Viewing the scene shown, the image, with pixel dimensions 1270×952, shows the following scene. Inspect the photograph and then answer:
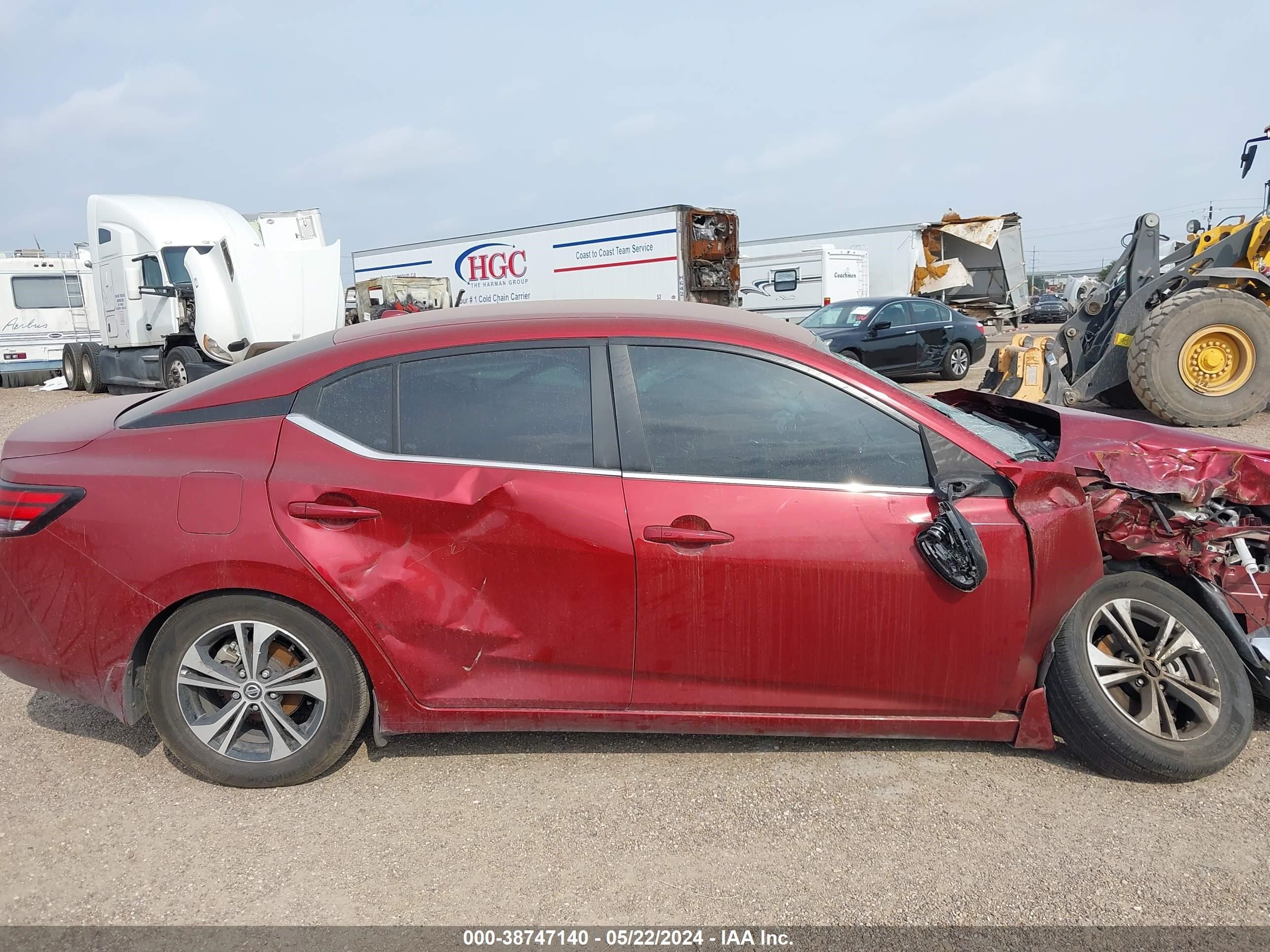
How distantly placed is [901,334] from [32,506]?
47.3 feet

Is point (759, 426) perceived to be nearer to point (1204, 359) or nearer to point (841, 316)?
point (1204, 359)

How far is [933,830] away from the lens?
2850 millimetres

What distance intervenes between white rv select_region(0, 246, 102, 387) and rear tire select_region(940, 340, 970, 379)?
57.7ft

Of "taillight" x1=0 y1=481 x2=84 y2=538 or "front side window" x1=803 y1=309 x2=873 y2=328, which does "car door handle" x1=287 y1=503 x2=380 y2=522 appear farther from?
"front side window" x1=803 y1=309 x2=873 y2=328

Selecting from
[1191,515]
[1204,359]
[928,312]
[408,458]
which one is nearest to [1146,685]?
[1191,515]

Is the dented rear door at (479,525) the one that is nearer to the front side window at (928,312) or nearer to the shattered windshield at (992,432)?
the shattered windshield at (992,432)

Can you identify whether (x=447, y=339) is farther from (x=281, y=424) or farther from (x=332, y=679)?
(x=332, y=679)

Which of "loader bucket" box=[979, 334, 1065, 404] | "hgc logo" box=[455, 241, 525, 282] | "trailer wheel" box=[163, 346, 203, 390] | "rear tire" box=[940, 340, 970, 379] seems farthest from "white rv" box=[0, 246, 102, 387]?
"loader bucket" box=[979, 334, 1065, 404]

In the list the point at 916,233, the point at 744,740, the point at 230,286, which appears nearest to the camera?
the point at 744,740

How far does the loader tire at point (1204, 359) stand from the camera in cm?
929

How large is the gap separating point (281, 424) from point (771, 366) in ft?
5.44

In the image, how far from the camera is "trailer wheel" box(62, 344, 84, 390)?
1894 cm

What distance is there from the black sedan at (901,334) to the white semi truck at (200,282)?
335 inches

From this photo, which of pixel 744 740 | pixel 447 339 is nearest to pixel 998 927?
pixel 744 740
